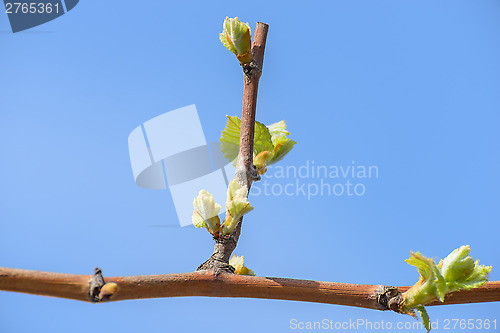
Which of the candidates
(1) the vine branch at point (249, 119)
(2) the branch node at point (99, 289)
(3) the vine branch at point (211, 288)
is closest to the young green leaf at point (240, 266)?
(1) the vine branch at point (249, 119)

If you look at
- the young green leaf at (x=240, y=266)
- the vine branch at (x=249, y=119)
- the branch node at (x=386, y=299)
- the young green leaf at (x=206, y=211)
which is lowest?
the branch node at (x=386, y=299)

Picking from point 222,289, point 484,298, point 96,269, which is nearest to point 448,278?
point 484,298

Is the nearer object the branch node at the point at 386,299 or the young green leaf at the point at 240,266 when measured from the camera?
the branch node at the point at 386,299

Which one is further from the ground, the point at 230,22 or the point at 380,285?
the point at 230,22

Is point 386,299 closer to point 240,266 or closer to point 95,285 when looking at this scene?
point 240,266

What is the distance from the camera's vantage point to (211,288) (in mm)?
469

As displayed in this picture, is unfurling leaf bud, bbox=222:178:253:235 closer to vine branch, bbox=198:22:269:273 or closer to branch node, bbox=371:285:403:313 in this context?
vine branch, bbox=198:22:269:273

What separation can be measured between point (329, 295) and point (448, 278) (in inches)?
5.8

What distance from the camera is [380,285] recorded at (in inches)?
20.5

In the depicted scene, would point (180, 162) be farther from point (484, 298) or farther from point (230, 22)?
point (484, 298)

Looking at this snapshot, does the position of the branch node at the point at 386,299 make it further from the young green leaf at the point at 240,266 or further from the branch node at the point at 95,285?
the branch node at the point at 95,285

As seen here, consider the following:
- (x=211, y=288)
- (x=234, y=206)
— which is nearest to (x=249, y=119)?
(x=234, y=206)

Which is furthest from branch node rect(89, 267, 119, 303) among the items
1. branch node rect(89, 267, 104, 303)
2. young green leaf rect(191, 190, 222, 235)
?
young green leaf rect(191, 190, 222, 235)

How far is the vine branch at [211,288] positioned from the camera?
12.9 inches
